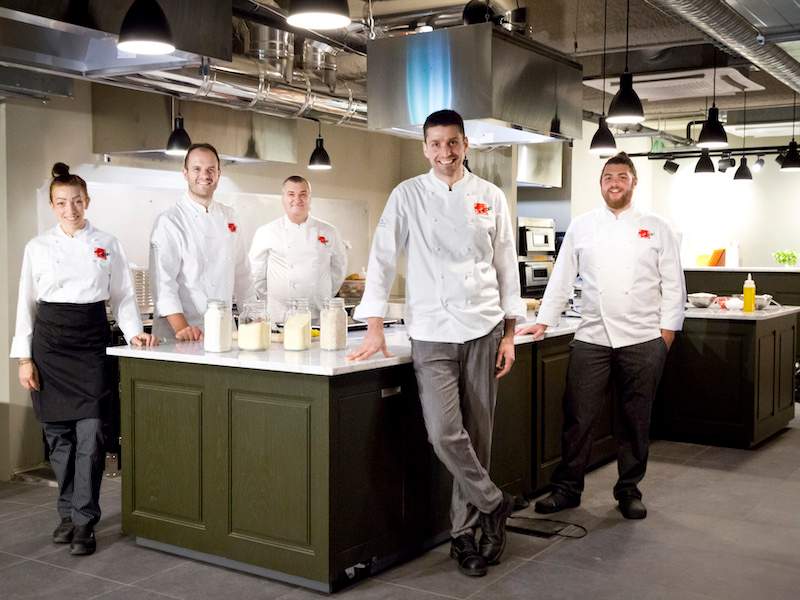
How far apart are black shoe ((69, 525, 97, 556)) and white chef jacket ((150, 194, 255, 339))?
0.95m

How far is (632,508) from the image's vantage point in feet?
15.5

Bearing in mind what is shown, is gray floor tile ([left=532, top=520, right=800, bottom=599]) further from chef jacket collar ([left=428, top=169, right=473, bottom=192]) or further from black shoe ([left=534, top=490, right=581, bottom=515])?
chef jacket collar ([left=428, top=169, right=473, bottom=192])

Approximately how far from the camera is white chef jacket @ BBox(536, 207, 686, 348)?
4.74 meters

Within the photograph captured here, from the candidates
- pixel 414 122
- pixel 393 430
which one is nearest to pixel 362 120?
pixel 414 122

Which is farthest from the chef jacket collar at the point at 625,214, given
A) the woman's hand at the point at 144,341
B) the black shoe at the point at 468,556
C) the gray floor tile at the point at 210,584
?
the gray floor tile at the point at 210,584

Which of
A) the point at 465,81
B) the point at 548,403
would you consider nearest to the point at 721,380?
the point at 548,403

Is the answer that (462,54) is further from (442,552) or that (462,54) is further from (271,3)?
(442,552)

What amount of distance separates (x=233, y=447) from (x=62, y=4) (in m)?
1.89

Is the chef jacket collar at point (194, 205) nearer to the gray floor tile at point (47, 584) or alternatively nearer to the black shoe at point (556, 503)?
the gray floor tile at point (47, 584)

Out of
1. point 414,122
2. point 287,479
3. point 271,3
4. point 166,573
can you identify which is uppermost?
point 271,3

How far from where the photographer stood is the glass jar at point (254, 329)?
399 cm

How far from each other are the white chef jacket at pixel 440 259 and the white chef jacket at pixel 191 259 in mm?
896

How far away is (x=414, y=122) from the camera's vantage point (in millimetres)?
4637

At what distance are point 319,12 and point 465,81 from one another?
1.41 m
